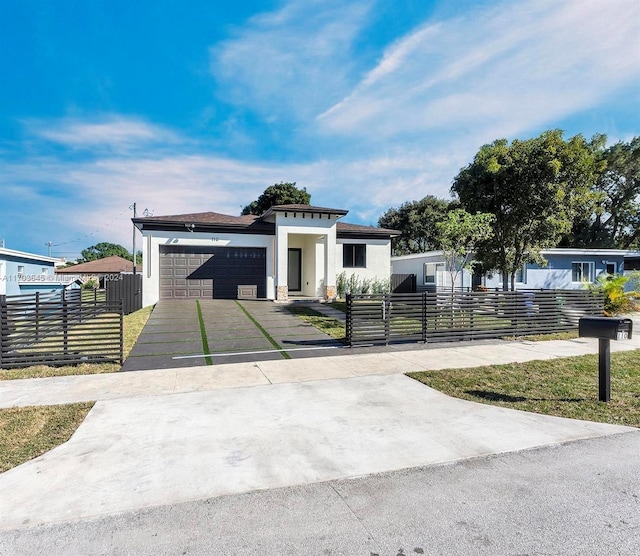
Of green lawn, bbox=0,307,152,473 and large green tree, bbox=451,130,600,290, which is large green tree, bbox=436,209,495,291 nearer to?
large green tree, bbox=451,130,600,290

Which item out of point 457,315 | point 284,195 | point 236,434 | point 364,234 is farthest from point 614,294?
point 284,195

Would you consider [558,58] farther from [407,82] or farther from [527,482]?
[527,482]

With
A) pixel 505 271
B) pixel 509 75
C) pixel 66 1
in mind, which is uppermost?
pixel 66 1

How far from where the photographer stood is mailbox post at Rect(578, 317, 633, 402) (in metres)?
5.02

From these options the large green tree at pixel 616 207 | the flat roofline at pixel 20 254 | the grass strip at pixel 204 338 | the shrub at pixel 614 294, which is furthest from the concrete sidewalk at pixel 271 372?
the large green tree at pixel 616 207

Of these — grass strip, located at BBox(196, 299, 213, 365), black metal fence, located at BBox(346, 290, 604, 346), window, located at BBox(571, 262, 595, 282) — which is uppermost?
window, located at BBox(571, 262, 595, 282)

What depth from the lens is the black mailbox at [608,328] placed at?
16.4ft

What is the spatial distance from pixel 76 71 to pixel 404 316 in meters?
15.2

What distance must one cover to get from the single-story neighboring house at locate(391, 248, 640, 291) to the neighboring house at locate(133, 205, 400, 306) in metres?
6.02

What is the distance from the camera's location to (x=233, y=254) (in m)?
18.3

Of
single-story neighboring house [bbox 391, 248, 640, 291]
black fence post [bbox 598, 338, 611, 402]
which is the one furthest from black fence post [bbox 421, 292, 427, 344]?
single-story neighboring house [bbox 391, 248, 640, 291]

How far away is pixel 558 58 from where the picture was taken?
981cm

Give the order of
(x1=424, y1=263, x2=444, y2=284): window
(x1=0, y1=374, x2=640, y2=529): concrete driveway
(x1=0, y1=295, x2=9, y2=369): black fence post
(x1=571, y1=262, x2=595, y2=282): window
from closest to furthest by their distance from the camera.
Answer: (x1=0, y1=374, x2=640, y2=529): concrete driveway < (x1=0, y1=295, x2=9, y2=369): black fence post < (x1=424, y1=263, x2=444, y2=284): window < (x1=571, y1=262, x2=595, y2=282): window

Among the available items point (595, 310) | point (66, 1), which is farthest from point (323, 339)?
point (66, 1)
